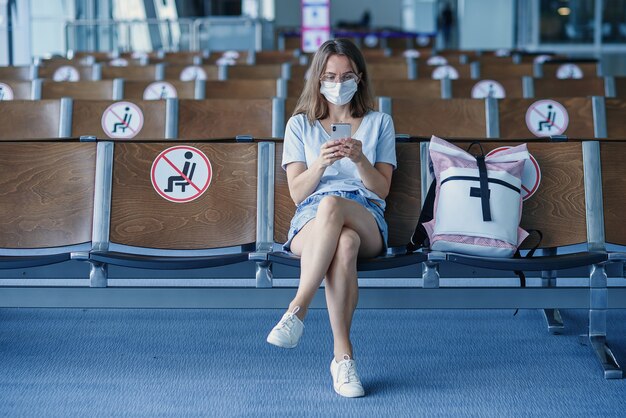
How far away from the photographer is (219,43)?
533 inches

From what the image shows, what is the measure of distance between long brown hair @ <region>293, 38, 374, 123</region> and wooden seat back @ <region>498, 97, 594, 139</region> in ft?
5.87

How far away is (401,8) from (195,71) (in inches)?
1007

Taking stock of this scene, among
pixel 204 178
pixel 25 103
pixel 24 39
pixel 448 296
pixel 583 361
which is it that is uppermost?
pixel 24 39

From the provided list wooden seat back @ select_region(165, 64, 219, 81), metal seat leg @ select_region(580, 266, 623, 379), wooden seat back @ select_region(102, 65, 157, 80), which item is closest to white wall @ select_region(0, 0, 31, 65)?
wooden seat back @ select_region(102, 65, 157, 80)

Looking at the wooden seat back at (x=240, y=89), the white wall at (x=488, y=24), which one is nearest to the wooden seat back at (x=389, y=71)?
the wooden seat back at (x=240, y=89)

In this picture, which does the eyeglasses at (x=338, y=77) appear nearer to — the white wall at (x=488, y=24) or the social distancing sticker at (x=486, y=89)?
the social distancing sticker at (x=486, y=89)

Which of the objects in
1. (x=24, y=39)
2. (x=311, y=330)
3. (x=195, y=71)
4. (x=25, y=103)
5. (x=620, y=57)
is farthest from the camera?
(x=620, y=57)

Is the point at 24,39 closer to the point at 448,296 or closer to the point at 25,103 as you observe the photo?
the point at 25,103

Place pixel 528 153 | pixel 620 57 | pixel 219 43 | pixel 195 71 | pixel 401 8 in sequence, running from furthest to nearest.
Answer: pixel 401 8 → pixel 620 57 → pixel 219 43 → pixel 195 71 → pixel 528 153

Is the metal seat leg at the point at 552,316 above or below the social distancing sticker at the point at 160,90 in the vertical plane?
below

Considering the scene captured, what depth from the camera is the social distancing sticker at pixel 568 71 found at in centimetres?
800

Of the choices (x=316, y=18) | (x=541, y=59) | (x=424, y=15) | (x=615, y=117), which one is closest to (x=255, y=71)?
(x=615, y=117)

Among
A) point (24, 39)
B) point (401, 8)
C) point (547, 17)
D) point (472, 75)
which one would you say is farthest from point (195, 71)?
point (401, 8)

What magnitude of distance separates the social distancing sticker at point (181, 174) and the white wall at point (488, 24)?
13156 mm
